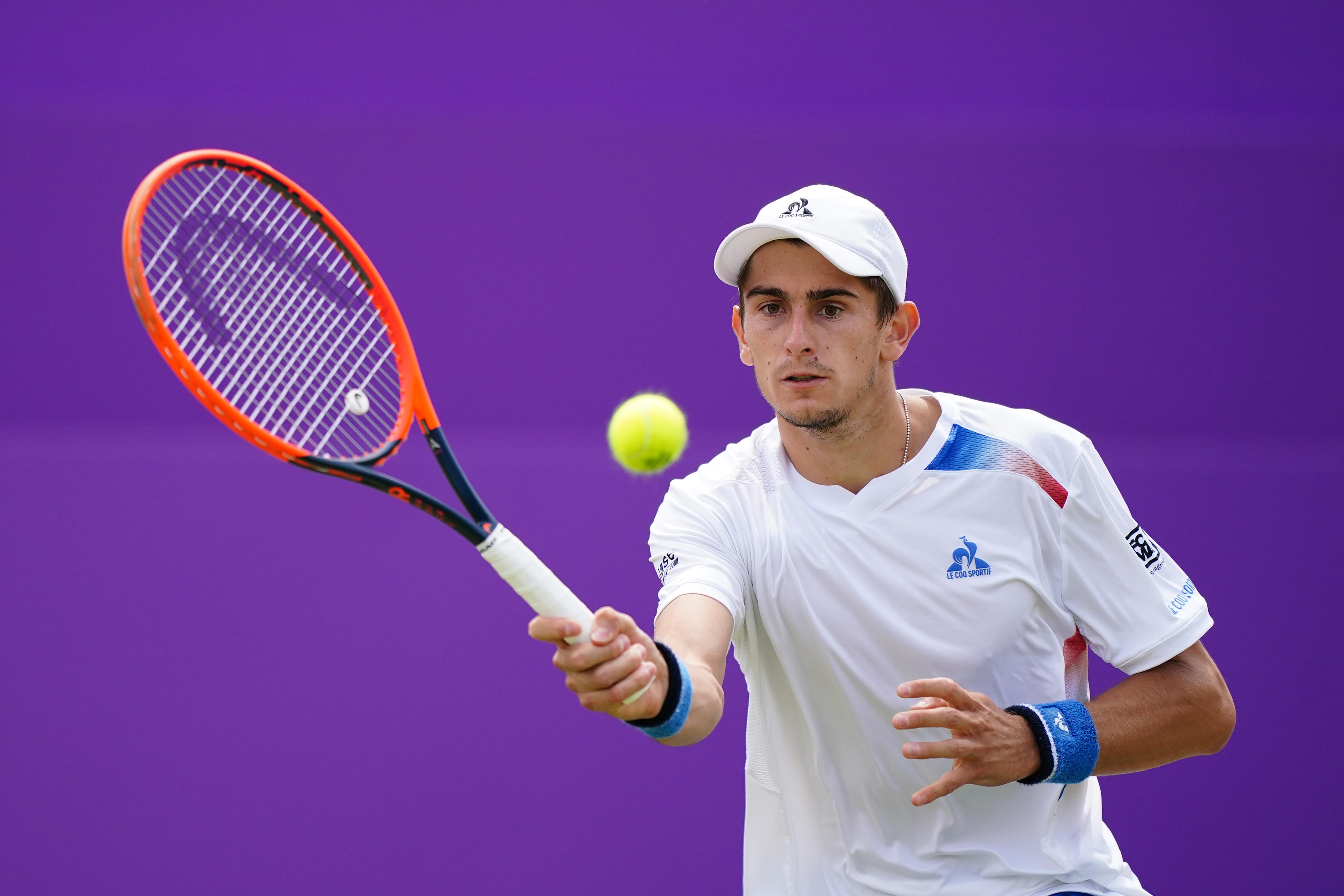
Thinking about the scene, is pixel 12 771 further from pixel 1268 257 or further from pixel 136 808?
pixel 1268 257

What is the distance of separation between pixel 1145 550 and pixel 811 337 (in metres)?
0.57

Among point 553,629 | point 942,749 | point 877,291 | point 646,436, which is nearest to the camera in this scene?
point 553,629

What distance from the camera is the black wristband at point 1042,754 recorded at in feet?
4.90

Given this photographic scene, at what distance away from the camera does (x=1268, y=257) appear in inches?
124

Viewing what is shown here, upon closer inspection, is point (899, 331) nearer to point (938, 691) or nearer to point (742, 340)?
point (742, 340)

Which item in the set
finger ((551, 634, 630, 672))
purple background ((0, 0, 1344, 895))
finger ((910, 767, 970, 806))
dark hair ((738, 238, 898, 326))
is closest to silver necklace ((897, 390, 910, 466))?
dark hair ((738, 238, 898, 326))

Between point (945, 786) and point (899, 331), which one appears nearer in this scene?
point (945, 786)

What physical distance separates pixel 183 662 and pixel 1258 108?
10.4 ft

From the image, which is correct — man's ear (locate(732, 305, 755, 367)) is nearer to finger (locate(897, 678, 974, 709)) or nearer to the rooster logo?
the rooster logo

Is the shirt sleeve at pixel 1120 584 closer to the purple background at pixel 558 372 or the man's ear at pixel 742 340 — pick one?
the man's ear at pixel 742 340

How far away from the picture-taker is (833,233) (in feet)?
5.35

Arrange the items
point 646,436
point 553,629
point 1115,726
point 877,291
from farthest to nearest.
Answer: point 646,436
point 877,291
point 1115,726
point 553,629

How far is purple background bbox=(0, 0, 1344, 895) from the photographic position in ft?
9.47

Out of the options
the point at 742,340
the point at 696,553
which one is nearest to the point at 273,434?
the point at 696,553
